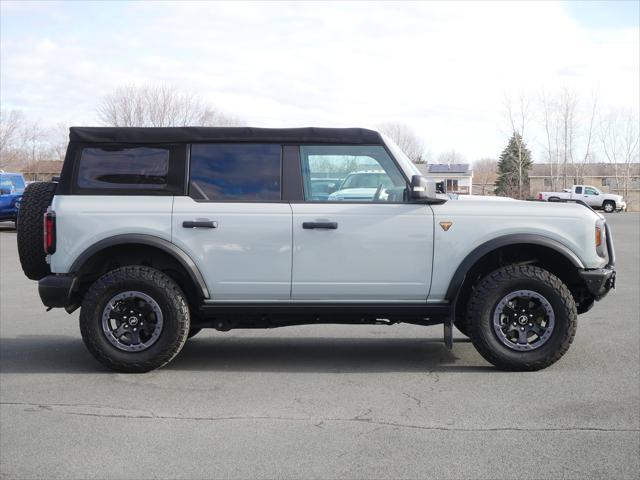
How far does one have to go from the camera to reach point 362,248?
20.6 feet

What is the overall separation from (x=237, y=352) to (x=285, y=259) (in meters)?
1.44

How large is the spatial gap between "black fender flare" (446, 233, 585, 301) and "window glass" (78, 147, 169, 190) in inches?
102

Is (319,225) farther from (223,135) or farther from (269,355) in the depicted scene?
(269,355)

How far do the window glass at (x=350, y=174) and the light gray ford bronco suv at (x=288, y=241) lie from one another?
1 cm

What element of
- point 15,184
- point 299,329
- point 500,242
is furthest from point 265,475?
point 15,184

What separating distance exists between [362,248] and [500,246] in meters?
1.14

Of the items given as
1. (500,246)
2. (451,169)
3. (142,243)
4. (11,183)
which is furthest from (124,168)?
(451,169)

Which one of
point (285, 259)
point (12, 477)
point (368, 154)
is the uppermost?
point (368, 154)

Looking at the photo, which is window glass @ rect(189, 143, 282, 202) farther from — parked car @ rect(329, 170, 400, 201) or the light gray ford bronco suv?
parked car @ rect(329, 170, 400, 201)

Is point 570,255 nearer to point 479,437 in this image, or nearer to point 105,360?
point 479,437

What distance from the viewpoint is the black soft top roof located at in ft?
21.2

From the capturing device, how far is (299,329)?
28.1ft

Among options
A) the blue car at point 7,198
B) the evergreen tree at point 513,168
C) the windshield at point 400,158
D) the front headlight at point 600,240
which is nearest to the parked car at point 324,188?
the windshield at point 400,158

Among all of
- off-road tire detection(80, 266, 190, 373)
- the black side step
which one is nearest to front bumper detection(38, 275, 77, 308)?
off-road tire detection(80, 266, 190, 373)
